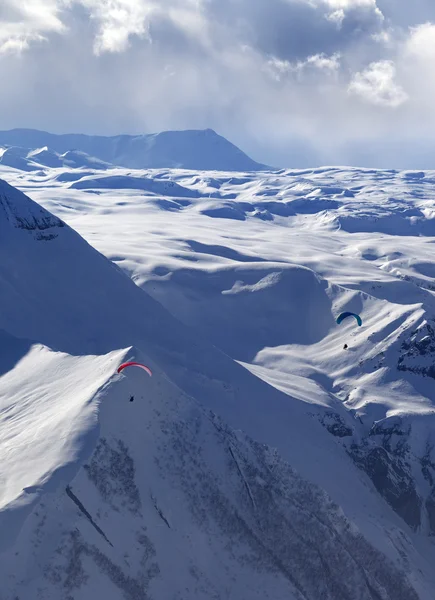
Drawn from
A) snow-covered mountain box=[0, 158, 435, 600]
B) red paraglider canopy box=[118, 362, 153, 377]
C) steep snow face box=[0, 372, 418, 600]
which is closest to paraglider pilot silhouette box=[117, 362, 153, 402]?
red paraglider canopy box=[118, 362, 153, 377]

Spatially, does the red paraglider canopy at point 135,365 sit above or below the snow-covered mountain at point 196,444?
above

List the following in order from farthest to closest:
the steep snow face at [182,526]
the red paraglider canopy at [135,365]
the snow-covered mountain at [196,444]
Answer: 1. the red paraglider canopy at [135,365]
2. the snow-covered mountain at [196,444]
3. the steep snow face at [182,526]

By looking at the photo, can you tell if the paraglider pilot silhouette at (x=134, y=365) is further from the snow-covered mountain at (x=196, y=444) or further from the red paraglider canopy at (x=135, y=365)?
the snow-covered mountain at (x=196, y=444)

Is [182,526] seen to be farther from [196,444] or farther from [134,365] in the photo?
[134,365]

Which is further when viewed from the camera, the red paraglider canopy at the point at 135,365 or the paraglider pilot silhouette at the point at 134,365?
the red paraglider canopy at the point at 135,365

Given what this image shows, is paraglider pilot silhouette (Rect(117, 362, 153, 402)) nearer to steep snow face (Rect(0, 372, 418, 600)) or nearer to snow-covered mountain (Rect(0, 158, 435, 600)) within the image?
snow-covered mountain (Rect(0, 158, 435, 600))

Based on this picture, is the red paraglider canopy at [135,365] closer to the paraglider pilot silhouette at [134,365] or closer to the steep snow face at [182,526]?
the paraglider pilot silhouette at [134,365]

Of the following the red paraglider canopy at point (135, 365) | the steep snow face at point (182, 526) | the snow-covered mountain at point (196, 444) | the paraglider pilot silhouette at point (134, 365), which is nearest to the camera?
the steep snow face at point (182, 526)

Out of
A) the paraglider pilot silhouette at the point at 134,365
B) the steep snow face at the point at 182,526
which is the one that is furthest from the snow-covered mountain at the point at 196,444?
the paraglider pilot silhouette at the point at 134,365
